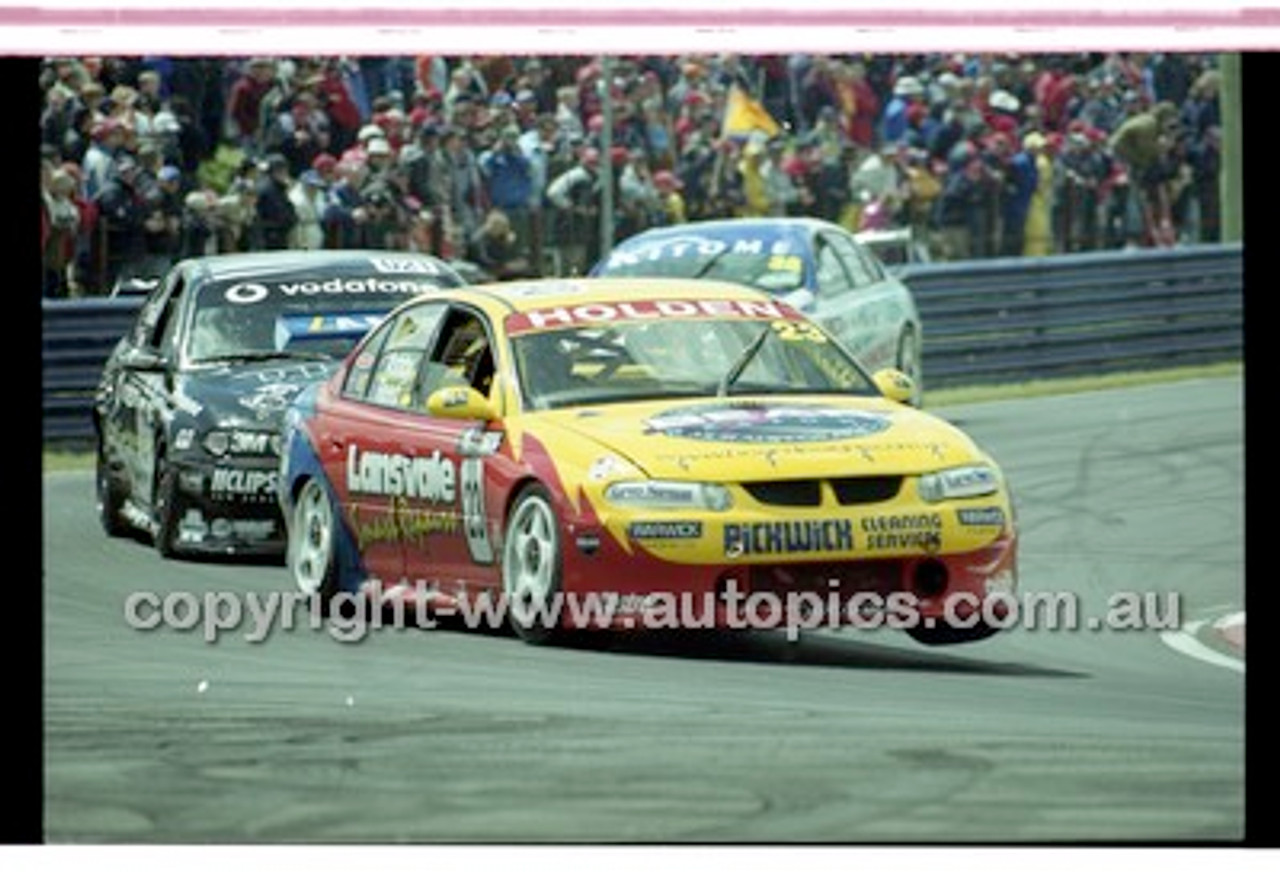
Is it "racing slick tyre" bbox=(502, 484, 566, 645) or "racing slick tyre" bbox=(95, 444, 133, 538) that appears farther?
"racing slick tyre" bbox=(95, 444, 133, 538)

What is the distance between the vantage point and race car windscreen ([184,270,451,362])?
1361cm

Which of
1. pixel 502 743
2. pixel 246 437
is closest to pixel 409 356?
pixel 246 437

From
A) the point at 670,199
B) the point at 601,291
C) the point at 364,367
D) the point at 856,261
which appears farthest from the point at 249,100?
the point at 856,261

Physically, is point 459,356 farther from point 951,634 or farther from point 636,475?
point 951,634

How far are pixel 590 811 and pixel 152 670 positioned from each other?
1.40m

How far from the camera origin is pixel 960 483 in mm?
13016

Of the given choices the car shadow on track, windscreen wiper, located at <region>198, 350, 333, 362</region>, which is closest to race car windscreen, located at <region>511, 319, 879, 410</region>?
the car shadow on track

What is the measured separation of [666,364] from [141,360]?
161cm

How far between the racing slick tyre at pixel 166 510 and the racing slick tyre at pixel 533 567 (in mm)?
1136

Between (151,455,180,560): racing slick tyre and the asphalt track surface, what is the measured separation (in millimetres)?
170

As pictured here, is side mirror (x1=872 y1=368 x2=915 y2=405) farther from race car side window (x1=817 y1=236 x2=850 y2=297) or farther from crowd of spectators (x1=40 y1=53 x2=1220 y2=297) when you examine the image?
crowd of spectators (x1=40 y1=53 x2=1220 y2=297)

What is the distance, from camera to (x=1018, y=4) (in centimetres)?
1298

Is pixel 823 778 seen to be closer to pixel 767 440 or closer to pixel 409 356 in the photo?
pixel 767 440

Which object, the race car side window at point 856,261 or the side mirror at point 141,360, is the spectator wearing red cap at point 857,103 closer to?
the race car side window at point 856,261
